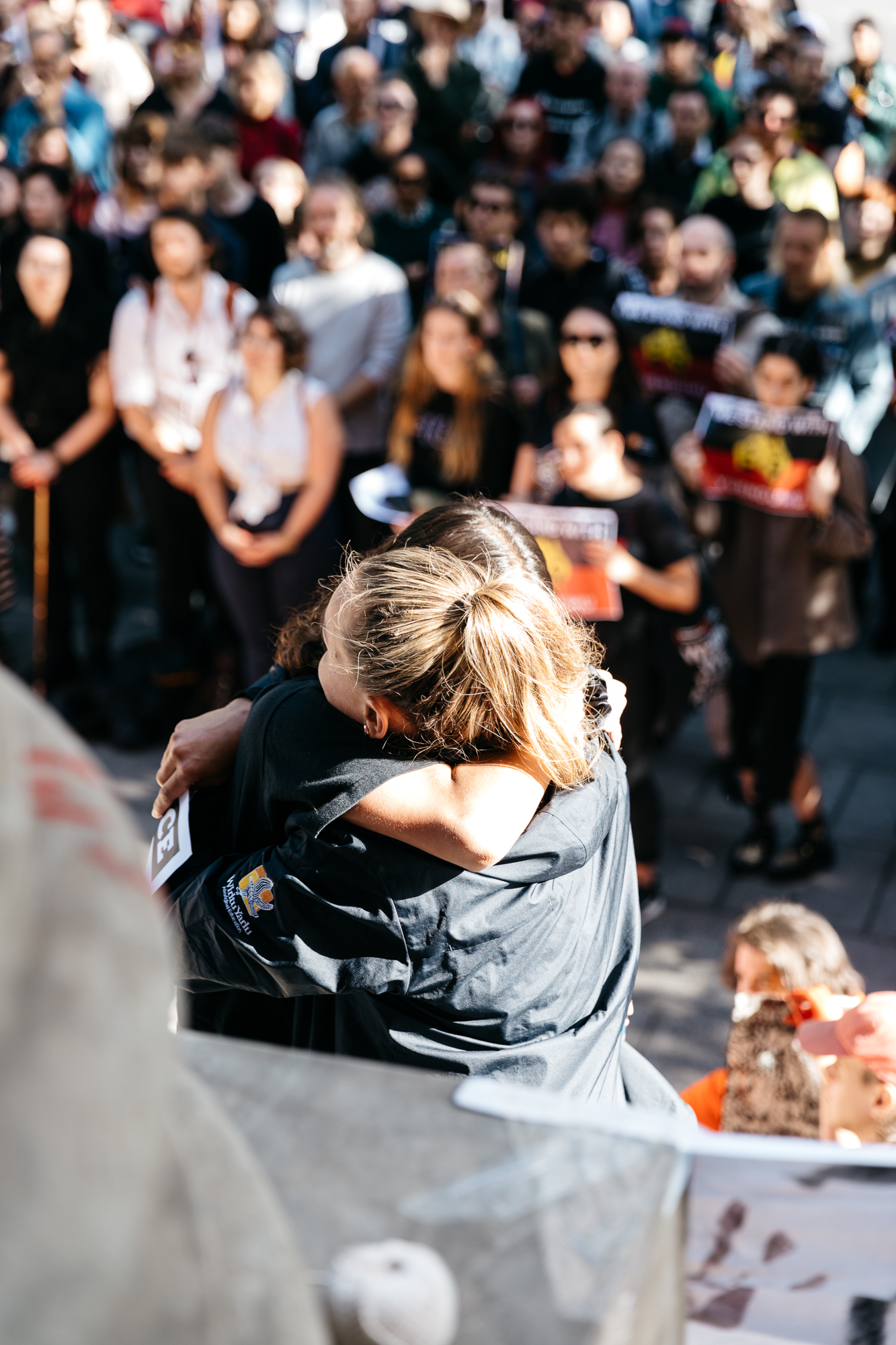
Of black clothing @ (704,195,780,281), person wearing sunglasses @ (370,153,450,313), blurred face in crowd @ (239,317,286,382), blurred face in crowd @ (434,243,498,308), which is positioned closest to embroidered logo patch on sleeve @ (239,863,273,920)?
blurred face in crowd @ (239,317,286,382)

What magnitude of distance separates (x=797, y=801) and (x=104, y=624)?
3.05m

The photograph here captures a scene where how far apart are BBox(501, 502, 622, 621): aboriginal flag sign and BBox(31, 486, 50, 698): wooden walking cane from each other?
101 inches

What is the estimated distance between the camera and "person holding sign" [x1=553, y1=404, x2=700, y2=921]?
3652mm

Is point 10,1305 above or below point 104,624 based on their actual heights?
above

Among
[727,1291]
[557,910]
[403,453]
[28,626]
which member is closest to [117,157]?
[28,626]

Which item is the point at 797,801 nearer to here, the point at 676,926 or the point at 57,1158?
the point at 676,926

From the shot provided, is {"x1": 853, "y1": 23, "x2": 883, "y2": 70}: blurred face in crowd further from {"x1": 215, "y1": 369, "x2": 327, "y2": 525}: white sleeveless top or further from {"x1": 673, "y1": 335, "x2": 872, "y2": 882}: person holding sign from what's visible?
{"x1": 215, "y1": 369, "x2": 327, "y2": 525}: white sleeveless top

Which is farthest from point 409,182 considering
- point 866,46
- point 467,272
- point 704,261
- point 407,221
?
point 866,46

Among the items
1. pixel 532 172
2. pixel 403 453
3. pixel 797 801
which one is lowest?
pixel 797 801

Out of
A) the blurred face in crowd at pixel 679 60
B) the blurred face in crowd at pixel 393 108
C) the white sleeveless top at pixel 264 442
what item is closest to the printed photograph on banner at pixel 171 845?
the white sleeveless top at pixel 264 442

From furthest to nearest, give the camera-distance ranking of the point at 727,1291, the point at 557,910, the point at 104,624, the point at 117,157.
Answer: the point at 117,157
the point at 104,624
the point at 557,910
the point at 727,1291

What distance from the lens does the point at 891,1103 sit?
6.10 feet

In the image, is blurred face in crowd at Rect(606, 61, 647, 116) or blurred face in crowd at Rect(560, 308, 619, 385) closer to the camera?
blurred face in crowd at Rect(560, 308, 619, 385)

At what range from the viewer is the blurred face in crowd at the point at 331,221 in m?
5.15
